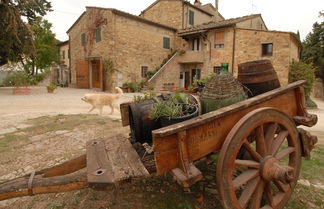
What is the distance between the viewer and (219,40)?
15.6 meters

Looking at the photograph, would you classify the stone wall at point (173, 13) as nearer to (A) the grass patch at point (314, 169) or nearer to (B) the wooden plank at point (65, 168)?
(A) the grass patch at point (314, 169)

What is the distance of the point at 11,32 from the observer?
10.5 metres

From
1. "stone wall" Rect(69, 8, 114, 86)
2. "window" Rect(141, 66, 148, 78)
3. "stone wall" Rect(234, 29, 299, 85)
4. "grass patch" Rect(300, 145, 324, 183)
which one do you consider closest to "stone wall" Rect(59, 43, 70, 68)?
"stone wall" Rect(69, 8, 114, 86)

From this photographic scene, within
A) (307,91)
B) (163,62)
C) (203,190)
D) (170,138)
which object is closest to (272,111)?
(170,138)

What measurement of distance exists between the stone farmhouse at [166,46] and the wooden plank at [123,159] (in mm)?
12410

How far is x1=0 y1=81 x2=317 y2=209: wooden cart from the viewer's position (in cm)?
126

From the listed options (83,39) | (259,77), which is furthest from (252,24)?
(259,77)

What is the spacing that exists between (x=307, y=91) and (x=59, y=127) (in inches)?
460

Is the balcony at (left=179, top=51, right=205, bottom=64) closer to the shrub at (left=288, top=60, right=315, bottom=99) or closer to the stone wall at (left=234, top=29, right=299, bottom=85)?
the stone wall at (left=234, top=29, right=299, bottom=85)

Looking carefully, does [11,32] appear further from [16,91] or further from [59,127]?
[59,127]

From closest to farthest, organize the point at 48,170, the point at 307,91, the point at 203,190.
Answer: the point at 48,170 → the point at 203,190 → the point at 307,91

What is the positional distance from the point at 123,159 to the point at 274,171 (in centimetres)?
119

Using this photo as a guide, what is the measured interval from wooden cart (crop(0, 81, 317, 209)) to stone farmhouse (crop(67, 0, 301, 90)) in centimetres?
1264

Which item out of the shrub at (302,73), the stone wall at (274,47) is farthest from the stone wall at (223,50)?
the shrub at (302,73)
